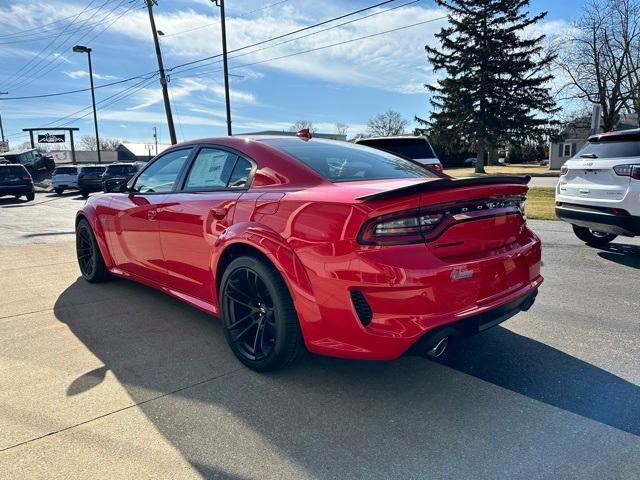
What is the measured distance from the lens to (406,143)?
32.1 ft

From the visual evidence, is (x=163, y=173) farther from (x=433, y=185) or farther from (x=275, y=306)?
(x=433, y=185)

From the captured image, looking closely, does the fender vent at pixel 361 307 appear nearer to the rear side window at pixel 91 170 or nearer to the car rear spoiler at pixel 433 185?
the car rear spoiler at pixel 433 185

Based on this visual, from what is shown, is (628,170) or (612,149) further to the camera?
(612,149)

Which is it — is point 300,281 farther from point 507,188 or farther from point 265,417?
point 507,188

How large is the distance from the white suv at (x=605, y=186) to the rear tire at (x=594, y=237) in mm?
942

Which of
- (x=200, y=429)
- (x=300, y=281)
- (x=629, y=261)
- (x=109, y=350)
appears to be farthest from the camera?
(x=629, y=261)

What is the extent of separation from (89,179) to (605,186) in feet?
73.3

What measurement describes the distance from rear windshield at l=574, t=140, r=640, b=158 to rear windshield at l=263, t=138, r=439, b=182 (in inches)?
132

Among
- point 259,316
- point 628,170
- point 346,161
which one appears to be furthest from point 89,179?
point 628,170

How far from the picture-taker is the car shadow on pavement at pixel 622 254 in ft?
19.3

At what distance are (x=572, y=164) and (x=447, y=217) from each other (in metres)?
4.74

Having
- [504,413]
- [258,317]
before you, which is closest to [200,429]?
[258,317]

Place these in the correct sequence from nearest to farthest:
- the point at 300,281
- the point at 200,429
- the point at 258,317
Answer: the point at 200,429 < the point at 300,281 < the point at 258,317

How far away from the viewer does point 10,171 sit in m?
18.9
